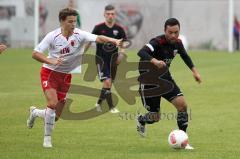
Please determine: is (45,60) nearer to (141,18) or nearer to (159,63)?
(159,63)

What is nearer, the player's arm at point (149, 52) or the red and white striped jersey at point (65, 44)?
the player's arm at point (149, 52)

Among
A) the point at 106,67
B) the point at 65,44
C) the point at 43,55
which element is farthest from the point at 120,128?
the point at 106,67

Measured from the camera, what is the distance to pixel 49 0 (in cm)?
5212

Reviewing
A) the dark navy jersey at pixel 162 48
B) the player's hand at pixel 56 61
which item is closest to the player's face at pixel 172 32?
the dark navy jersey at pixel 162 48

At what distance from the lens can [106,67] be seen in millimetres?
20688

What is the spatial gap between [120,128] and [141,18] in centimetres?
3405

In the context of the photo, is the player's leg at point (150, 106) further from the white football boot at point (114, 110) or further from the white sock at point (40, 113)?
the white football boot at point (114, 110)

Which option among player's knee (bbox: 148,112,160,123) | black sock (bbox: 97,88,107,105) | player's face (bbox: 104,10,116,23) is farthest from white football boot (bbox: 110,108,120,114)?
player's knee (bbox: 148,112,160,123)

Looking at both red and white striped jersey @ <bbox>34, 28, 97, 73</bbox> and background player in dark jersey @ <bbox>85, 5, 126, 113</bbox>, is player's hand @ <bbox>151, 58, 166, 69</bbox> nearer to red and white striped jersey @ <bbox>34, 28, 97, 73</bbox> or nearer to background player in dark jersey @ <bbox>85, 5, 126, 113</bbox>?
red and white striped jersey @ <bbox>34, 28, 97, 73</bbox>

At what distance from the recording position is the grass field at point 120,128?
43.0ft

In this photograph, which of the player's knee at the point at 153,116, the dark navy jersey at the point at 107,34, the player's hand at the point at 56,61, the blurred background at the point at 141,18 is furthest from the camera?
the blurred background at the point at 141,18

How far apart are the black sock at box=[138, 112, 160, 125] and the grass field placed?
15.3 inches

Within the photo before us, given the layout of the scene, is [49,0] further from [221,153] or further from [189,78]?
[221,153]

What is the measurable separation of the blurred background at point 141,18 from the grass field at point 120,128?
65.5 ft
